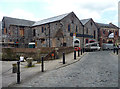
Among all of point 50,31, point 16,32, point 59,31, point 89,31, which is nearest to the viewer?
point 59,31

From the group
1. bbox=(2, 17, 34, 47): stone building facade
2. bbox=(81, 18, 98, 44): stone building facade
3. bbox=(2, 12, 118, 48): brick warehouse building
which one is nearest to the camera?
bbox=(2, 12, 118, 48): brick warehouse building

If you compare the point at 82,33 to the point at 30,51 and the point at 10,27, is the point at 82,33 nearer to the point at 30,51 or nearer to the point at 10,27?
the point at 30,51

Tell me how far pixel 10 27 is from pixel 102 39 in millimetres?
29568

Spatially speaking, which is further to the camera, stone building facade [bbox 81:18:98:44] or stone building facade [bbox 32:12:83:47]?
stone building facade [bbox 81:18:98:44]

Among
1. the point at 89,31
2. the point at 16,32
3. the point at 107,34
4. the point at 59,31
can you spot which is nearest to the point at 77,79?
the point at 59,31

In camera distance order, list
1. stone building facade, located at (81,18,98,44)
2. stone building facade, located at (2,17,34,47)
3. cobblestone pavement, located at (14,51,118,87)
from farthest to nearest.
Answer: stone building facade, located at (81,18,98,44) → stone building facade, located at (2,17,34,47) → cobblestone pavement, located at (14,51,118,87)

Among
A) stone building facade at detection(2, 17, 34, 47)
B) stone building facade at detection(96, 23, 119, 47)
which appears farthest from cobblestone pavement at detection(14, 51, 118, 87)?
stone building facade at detection(96, 23, 119, 47)

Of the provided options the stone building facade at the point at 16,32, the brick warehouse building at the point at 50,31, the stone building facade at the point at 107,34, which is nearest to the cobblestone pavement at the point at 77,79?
the brick warehouse building at the point at 50,31

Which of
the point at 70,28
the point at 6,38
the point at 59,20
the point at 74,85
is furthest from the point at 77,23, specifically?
the point at 74,85

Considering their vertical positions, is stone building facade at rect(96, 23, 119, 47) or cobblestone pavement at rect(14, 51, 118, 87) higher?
stone building facade at rect(96, 23, 119, 47)

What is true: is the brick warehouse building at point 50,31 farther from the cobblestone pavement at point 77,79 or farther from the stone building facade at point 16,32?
the cobblestone pavement at point 77,79

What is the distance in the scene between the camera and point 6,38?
3008cm

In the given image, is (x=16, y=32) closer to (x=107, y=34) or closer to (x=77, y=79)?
(x=77, y=79)

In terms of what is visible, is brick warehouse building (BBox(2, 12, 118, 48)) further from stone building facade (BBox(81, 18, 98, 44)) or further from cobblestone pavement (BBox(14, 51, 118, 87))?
cobblestone pavement (BBox(14, 51, 118, 87))
